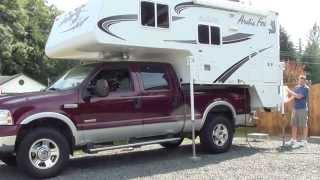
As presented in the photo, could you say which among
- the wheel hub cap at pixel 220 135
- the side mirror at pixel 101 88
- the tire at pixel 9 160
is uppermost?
the side mirror at pixel 101 88

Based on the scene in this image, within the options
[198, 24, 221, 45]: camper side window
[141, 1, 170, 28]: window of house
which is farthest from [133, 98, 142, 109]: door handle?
[198, 24, 221, 45]: camper side window

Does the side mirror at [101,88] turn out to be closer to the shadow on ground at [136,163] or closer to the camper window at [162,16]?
the shadow on ground at [136,163]

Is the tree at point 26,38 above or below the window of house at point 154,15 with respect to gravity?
above

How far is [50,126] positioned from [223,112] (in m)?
4.15

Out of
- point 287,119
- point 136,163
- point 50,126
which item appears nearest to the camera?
point 50,126

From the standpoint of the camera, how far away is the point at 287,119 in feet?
51.0

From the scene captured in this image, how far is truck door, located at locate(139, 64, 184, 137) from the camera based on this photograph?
34.5 ft

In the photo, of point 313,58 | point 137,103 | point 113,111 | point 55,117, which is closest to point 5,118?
point 55,117

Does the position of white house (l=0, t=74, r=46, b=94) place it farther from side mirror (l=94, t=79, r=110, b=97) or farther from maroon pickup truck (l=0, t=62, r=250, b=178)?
side mirror (l=94, t=79, r=110, b=97)

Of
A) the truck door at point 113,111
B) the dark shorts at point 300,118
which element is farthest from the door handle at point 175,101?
the dark shorts at point 300,118

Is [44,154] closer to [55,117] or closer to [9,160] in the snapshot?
[55,117]

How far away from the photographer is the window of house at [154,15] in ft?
34.5

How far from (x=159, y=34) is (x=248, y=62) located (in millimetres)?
2638

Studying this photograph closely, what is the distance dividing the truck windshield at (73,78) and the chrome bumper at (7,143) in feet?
4.76
